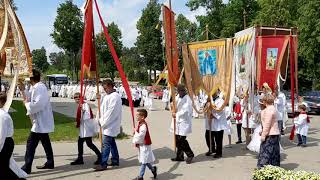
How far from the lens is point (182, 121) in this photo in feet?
36.9

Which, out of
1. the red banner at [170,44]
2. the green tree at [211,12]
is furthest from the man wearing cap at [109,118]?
the green tree at [211,12]

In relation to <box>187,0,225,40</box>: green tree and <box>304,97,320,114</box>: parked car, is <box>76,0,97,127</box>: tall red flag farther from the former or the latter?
<box>187,0,225,40</box>: green tree

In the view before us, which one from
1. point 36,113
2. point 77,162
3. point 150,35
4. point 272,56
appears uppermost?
point 150,35

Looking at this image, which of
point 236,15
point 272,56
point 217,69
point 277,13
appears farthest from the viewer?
point 236,15

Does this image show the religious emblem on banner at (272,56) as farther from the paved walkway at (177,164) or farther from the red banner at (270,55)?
the paved walkway at (177,164)

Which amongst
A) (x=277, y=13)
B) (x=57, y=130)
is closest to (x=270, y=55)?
(x=57, y=130)

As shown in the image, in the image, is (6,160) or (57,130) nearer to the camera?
(6,160)

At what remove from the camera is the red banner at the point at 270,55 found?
12656mm

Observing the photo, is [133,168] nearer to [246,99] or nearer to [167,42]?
[167,42]

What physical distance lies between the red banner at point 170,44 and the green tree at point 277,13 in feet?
102

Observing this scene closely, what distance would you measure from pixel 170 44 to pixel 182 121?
195 centimetres

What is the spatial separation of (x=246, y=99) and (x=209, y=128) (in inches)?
66.8

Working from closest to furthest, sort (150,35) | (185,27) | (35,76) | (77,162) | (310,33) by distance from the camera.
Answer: (35,76), (77,162), (310,33), (150,35), (185,27)

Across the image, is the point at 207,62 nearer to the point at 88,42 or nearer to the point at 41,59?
the point at 88,42
